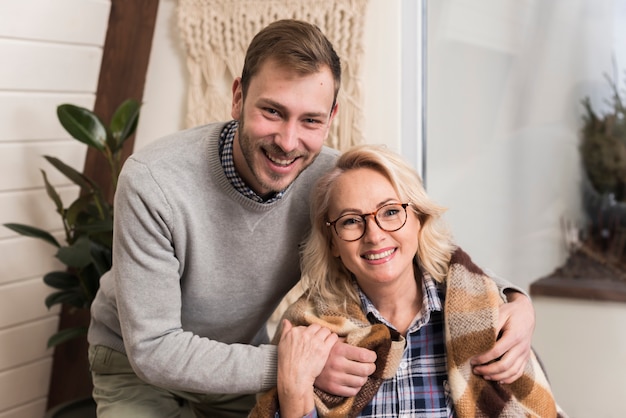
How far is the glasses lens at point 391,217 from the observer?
178cm

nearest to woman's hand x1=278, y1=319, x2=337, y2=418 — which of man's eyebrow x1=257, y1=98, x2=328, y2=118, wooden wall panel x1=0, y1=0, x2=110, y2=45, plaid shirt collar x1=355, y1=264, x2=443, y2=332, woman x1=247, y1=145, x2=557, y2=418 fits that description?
woman x1=247, y1=145, x2=557, y2=418

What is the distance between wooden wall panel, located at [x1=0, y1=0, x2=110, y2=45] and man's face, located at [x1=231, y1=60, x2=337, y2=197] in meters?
1.04

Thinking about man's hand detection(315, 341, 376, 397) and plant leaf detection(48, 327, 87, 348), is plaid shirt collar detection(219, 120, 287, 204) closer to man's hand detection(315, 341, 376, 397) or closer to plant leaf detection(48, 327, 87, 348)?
man's hand detection(315, 341, 376, 397)

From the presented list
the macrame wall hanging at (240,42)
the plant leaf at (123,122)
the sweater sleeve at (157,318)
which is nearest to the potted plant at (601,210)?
the macrame wall hanging at (240,42)

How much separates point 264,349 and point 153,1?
1574 mm

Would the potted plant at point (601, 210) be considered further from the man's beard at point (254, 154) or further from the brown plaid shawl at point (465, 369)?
the man's beard at point (254, 154)

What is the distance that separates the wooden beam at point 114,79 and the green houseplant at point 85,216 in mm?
225

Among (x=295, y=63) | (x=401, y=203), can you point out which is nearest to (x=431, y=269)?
(x=401, y=203)

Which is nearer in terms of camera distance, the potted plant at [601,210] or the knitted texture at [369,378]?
the knitted texture at [369,378]

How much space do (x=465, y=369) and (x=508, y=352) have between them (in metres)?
0.10

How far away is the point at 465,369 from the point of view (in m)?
1.74

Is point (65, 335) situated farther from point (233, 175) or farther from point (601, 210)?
point (601, 210)

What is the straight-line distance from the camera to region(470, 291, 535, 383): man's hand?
1.73m

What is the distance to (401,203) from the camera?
179 centimetres
